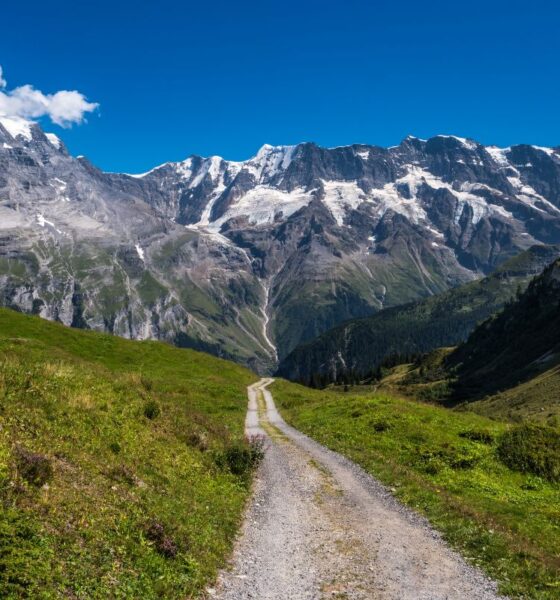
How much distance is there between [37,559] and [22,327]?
61.5 m

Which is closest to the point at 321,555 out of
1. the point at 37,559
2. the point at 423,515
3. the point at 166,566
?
the point at 166,566

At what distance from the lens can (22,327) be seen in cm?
6481

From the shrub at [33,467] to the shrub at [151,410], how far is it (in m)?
11.2

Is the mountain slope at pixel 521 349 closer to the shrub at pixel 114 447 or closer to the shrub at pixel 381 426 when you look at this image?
the shrub at pixel 381 426

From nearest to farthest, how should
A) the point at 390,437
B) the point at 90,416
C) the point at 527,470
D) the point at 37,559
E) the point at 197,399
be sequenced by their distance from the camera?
the point at 37,559 → the point at 90,416 → the point at 527,470 → the point at 390,437 → the point at 197,399

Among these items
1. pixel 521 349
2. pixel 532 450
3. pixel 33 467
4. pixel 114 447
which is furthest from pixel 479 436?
pixel 521 349

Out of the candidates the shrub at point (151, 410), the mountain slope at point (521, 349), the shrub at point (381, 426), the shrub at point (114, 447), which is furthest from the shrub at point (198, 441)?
the mountain slope at point (521, 349)

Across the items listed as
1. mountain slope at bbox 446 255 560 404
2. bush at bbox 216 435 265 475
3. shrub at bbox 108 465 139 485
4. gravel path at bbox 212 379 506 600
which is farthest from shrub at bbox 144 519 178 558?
mountain slope at bbox 446 255 560 404

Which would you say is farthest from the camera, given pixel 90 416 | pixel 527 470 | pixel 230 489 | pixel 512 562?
pixel 527 470

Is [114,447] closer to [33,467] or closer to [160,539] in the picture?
[33,467]

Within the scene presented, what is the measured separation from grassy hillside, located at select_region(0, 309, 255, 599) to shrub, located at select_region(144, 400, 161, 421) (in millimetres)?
53

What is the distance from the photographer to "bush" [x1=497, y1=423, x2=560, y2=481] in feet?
93.9

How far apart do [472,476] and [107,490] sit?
19.5m

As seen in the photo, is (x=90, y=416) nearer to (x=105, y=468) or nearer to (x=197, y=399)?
(x=105, y=468)
